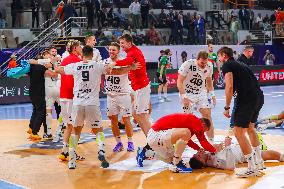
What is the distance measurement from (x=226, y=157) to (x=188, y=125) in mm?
865

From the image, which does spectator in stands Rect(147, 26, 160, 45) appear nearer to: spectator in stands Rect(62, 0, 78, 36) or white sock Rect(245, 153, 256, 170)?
spectator in stands Rect(62, 0, 78, 36)

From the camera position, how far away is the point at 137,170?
903cm

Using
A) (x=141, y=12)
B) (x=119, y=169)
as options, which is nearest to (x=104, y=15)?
(x=141, y=12)

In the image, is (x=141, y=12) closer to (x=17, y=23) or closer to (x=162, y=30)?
(x=162, y=30)

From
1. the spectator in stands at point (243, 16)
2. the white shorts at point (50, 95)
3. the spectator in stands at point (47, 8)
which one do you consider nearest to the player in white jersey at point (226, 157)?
the white shorts at point (50, 95)

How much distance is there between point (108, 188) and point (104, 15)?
68.5ft

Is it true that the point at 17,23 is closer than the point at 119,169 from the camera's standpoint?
No

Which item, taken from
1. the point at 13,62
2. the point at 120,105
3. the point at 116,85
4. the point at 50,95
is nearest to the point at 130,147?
the point at 120,105

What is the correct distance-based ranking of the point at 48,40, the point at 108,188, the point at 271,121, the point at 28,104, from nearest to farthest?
the point at 108,188 → the point at 271,121 → the point at 28,104 → the point at 48,40

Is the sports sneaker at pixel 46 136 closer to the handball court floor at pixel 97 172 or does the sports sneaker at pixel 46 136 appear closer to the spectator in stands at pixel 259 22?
the handball court floor at pixel 97 172

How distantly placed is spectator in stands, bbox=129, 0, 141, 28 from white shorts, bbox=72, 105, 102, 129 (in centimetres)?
2085

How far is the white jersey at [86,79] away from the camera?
354 inches

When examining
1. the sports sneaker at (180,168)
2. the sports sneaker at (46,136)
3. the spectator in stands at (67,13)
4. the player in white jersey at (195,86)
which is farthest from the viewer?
the spectator in stands at (67,13)

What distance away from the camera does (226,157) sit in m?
8.85
